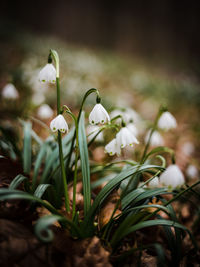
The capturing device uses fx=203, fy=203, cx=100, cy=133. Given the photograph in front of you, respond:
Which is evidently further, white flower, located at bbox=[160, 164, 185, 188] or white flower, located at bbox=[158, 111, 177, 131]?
white flower, located at bbox=[158, 111, 177, 131]

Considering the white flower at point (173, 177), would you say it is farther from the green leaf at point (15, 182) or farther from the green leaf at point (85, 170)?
the green leaf at point (15, 182)

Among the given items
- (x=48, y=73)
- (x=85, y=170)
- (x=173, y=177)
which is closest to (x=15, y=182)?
(x=85, y=170)

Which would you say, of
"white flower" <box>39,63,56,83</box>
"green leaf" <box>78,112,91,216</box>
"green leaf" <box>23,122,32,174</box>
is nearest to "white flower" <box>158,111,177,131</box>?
"green leaf" <box>78,112,91,216</box>

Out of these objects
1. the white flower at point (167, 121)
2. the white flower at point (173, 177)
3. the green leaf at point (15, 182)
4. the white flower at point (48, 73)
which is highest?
the white flower at point (48, 73)

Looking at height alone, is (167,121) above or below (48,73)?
below

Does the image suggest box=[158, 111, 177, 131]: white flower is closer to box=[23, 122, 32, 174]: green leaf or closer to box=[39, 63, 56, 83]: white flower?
box=[39, 63, 56, 83]: white flower

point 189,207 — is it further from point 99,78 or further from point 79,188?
point 99,78

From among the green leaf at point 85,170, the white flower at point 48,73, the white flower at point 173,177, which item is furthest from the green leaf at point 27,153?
the white flower at point 173,177

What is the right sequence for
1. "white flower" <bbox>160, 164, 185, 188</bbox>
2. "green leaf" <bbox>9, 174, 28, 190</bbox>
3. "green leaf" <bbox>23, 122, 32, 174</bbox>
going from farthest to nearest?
"green leaf" <bbox>23, 122, 32, 174</bbox> < "white flower" <bbox>160, 164, 185, 188</bbox> < "green leaf" <bbox>9, 174, 28, 190</bbox>

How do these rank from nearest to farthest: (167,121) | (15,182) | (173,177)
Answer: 1. (15,182)
2. (173,177)
3. (167,121)

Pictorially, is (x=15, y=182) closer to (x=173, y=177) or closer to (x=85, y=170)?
(x=85, y=170)

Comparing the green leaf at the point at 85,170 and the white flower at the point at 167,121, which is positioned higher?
the white flower at the point at 167,121
